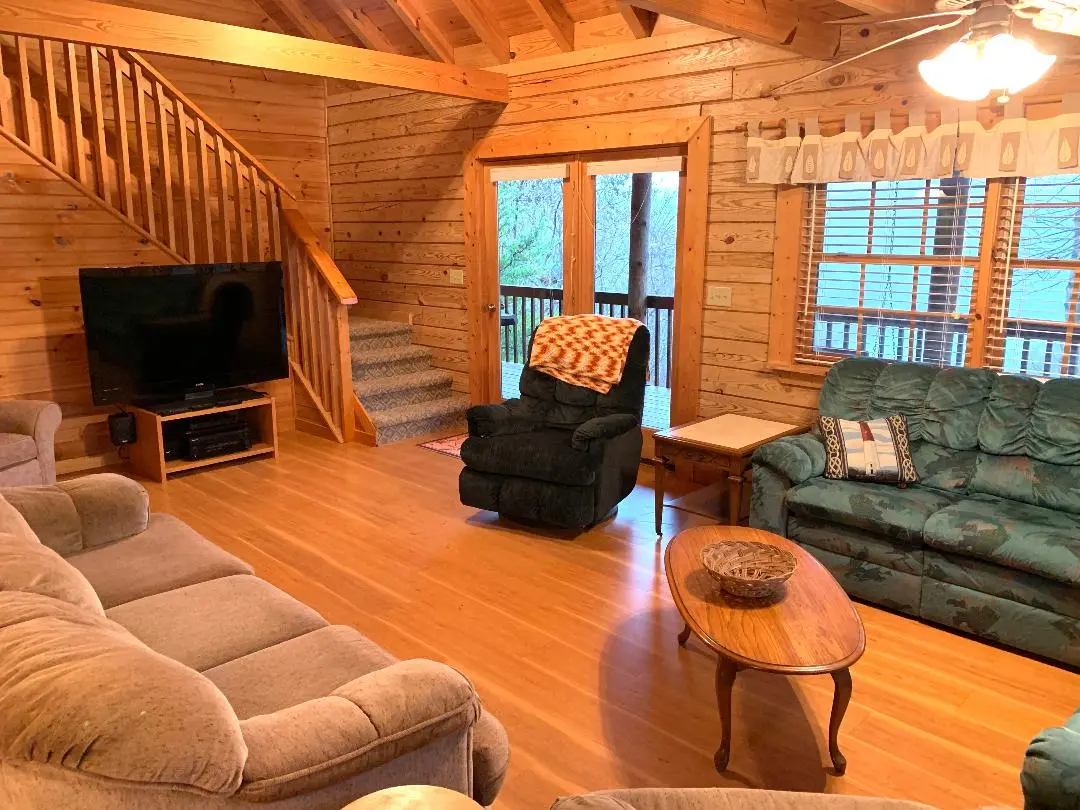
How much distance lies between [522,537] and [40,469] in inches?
96.2

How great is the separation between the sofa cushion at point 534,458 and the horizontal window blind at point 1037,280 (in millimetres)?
1930

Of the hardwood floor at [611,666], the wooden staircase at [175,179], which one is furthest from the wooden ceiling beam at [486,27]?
the hardwood floor at [611,666]

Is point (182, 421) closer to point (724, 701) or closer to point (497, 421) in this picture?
point (497, 421)

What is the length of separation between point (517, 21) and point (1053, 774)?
5256mm

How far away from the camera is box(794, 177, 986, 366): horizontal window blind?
3.82m

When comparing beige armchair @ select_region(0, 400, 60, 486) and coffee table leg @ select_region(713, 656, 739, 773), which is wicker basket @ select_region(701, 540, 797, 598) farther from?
beige armchair @ select_region(0, 400, 60, 486)

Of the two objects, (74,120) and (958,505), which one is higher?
(74,120)

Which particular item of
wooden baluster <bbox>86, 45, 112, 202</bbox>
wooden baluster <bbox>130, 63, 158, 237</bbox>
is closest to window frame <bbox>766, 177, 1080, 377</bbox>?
wooden baluster <bbox>130, 63, 158, 237</bbox>

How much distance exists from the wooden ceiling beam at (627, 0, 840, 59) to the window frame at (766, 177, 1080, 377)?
0.70 m

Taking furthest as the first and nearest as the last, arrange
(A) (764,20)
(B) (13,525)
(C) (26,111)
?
(C) (26,111)
(A) (764,20)
(B) (13,525)

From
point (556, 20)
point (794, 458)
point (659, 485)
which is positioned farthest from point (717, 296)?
point (556, 20)

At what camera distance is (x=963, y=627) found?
10.1ft

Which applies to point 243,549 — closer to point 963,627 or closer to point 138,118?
point 138,118

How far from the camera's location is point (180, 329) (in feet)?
16.5
